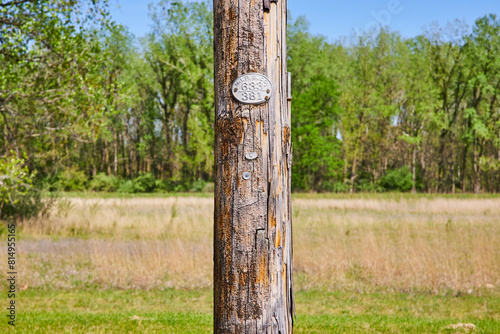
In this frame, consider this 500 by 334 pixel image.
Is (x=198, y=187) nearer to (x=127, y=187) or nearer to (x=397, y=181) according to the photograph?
(x=127, y=187)

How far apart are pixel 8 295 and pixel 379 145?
128ft

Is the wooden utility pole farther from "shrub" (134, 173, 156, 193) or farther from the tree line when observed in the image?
"shrub" (134, 173, 156, 193)

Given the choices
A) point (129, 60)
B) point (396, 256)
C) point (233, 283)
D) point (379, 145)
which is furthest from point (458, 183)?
point (233, 283)

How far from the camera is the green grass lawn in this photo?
5.90 m

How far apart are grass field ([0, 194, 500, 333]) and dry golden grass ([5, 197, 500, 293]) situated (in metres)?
0.03

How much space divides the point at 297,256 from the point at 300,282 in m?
1.44

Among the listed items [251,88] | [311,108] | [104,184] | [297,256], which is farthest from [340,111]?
[251,88]

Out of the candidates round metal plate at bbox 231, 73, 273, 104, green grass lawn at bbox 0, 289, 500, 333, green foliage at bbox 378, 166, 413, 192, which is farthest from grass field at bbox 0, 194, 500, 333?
green foliage at bbox 378, 166, 413, 192

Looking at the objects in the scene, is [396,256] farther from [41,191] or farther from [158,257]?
[41,191]

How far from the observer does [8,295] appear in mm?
7973

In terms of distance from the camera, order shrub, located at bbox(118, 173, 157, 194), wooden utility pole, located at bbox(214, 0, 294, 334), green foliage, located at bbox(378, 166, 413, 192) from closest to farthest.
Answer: wooden utility pole, located at bbox(214, 0, 294, 334) → shrub, located at bbox(118, 173, 157, 194) → green foliage, located at bbox(378, 166, 413, 192)

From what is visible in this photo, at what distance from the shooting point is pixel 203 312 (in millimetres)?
7488

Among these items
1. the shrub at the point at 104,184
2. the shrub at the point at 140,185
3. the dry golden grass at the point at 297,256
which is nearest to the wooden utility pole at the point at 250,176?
the dry golden grass at the point at 297,256

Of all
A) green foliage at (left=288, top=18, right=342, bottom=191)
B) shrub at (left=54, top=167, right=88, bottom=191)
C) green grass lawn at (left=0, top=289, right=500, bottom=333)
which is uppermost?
green foliage at (left=288, top=18, right=342, bottom=191)
